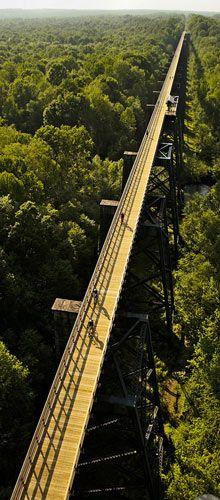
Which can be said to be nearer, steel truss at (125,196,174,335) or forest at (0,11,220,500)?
forest at (0,11,220,500)

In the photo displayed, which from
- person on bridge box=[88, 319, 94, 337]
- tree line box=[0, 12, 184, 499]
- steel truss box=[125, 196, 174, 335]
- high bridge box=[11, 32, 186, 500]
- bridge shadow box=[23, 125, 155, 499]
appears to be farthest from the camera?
steel truss box=[125, 196, 174, 335]

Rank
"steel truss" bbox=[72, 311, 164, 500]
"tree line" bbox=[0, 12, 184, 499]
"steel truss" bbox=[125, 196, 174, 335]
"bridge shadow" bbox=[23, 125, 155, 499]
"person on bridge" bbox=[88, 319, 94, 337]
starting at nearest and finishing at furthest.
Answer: "bridge shadow" bbox=[23, 125, 155, 499] < "steel truss" bbox=[72, 311, 164, 500] < "person on bridge" bbox=[88, 319, 94, 337] < "tree line" bbox=[0, 12, 184, 499] < "steel truss" bbox=[125, 196, 174, 335]

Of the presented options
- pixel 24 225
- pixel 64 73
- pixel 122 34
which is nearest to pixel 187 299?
pixel 24 225

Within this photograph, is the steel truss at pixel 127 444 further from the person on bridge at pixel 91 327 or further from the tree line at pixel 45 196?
the tree line at pixel 45 196

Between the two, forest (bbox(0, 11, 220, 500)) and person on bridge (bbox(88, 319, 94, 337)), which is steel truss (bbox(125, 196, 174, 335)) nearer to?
forest (bbox(0, 11, 220, 500))

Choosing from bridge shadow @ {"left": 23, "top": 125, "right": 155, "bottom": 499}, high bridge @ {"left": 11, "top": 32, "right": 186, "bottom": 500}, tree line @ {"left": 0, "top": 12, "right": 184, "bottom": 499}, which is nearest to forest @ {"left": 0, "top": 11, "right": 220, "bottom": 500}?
tree line @ {"left": 0, "top": 12, "right": 184, "bottom": 499}

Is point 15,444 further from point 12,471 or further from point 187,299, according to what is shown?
point 187,299
